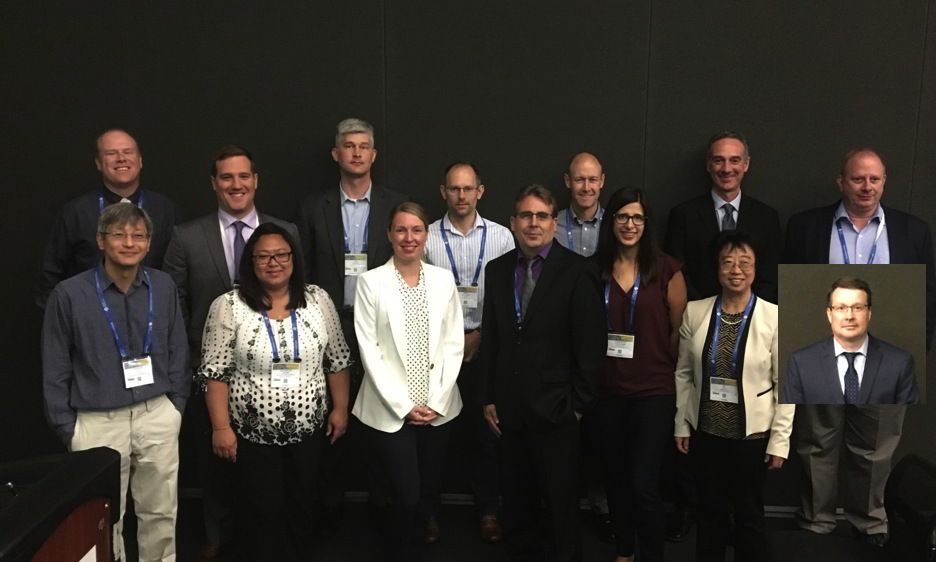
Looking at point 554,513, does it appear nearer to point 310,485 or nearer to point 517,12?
point 310,485

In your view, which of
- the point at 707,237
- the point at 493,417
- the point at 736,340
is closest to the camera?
the point at 736,340

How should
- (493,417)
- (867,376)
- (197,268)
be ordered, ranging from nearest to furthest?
(867,376) < (493,417) < (197,268)

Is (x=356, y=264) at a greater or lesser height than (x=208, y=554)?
greater

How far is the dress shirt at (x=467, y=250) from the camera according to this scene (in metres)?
3.48

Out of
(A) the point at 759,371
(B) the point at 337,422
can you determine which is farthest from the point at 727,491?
(B) the point at 337,422

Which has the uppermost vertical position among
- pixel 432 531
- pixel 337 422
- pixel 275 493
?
pixel 337 422

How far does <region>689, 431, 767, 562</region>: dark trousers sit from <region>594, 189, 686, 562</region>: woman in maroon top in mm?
198

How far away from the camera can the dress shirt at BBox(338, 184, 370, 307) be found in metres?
3.55

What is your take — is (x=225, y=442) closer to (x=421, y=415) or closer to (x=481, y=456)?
(x=421, y=415)

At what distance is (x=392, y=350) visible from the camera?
2.93 meters

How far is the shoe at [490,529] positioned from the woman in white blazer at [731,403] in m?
1.05

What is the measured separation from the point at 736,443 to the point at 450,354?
128 centimetres

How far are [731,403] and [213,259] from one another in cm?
246

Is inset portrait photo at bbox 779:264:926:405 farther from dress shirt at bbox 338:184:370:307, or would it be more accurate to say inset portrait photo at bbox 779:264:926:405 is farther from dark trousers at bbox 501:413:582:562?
dress shirt at bbox 338:184:370:307
